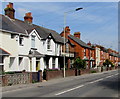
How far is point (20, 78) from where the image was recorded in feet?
64.2

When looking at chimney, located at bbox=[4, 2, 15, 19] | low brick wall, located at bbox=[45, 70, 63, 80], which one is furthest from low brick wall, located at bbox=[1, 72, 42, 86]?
chimney, located at bbox=[4, 2, 15, 19]

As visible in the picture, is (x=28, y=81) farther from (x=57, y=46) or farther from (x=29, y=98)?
(x=57, y=46)

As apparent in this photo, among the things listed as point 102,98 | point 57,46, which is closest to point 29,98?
point 102,98

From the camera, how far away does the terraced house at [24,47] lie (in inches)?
907

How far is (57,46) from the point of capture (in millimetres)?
34688

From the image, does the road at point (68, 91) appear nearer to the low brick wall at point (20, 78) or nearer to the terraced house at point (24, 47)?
the low brick wall at point (20, 78)

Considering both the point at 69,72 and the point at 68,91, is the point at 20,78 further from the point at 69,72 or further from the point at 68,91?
the point at 69,72

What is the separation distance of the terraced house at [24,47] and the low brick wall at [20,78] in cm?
288

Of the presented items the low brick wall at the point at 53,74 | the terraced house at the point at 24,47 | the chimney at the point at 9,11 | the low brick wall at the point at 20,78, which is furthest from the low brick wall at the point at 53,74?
the chimney at the point at 9,11

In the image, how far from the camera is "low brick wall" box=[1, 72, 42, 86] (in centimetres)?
1786

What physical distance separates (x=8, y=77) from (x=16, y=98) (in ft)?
23.2

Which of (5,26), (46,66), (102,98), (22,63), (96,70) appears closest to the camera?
(102,98)

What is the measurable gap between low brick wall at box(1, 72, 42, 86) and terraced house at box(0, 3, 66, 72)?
2881 mm

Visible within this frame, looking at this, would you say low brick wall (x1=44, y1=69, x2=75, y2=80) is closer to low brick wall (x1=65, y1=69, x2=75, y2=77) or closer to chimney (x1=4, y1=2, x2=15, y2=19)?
low brick wall (x1=65, y1=69, x2=75, y2=77)
